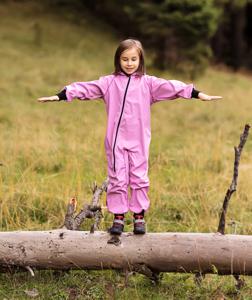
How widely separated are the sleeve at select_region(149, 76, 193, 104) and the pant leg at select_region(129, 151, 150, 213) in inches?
18.6

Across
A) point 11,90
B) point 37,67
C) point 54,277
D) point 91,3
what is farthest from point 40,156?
point 91,3

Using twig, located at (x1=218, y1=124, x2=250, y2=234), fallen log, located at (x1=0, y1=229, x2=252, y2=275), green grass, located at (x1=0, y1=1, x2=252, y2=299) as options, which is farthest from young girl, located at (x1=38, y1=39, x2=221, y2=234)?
green grass, located at (x1=0, y1=1, x2=252, y2=299)

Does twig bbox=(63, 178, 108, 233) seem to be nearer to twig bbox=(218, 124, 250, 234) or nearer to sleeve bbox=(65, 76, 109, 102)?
sleeve bbox=(65, 76, 109, 102)

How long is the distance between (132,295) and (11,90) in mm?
9273

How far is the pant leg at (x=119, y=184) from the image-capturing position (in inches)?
177

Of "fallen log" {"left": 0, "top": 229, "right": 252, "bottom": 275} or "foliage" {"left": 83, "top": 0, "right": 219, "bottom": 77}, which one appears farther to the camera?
Answer: "foliage" {"left": 83, "top": 0, "right": 219, "bottom": 77}

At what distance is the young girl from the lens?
450 cm

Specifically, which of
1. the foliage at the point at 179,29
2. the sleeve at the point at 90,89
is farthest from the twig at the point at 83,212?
the foliage at the point at 179,29

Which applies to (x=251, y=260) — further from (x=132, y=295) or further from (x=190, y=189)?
(x=190, y=189)

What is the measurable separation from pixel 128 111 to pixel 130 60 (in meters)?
0.38

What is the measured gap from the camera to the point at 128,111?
4500mm

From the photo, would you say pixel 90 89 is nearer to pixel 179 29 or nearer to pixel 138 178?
pixel 138 178

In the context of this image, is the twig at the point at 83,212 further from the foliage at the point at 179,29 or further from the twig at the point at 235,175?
the foliage at the point at 179,29

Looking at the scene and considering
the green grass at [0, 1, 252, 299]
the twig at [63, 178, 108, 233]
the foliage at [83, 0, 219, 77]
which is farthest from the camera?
the foliage at [83, 0, 219, 77]
